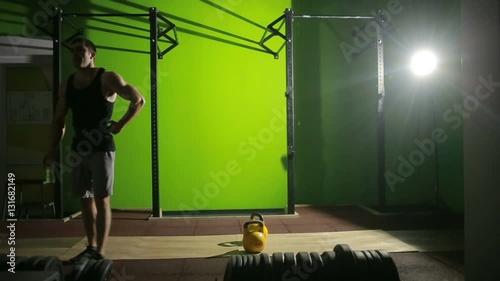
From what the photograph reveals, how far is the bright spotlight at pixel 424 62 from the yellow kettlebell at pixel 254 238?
260 cm

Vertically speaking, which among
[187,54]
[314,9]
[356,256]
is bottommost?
[356,256]

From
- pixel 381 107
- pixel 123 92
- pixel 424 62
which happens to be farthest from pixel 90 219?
pixel 424 62

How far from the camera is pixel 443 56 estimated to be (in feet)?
13.4

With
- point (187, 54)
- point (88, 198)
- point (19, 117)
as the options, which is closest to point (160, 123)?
point (187, 54)

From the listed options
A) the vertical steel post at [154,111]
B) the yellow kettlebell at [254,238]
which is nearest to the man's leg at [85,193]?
the yellow kettlebell at [254,238]

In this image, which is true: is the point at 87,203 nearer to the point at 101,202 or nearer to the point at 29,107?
the point at 101,202

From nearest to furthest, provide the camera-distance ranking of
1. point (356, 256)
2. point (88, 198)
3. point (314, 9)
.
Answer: point (356, 256) → point (88, 198) → point (314, 9)

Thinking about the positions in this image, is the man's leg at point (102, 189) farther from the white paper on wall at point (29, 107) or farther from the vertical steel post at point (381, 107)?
the vertical steel post at point (381, 107)

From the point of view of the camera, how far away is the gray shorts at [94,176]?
2229 millimetres

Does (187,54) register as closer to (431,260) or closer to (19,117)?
(19,117)

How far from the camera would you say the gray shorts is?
223cm

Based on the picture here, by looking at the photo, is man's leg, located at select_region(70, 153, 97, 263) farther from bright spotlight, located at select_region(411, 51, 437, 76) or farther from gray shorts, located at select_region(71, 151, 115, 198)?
bright spotlight, located at select_region(411, 51, 437, 76)

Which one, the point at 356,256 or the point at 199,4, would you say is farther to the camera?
the point at 199,4

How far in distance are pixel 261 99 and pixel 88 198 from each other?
2.42m
